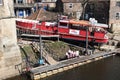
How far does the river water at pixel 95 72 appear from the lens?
25.7 m

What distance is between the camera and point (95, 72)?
27.0 meters

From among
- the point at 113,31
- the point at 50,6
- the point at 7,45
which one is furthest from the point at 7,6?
the point at 50,6

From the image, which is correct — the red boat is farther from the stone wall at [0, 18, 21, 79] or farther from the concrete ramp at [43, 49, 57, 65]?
the stone wall at [0, 18, 21, 79]

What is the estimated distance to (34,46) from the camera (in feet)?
98.3

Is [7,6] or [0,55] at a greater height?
[7,6]

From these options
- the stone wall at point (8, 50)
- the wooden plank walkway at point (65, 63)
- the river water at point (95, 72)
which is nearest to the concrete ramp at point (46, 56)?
the wooden plank walkway at point (65, 63)

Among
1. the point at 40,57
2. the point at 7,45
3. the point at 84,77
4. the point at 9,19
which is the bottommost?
the point at 84,77

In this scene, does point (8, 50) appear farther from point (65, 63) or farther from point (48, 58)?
point (65, 63)

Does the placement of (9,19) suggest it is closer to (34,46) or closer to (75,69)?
(34,46)

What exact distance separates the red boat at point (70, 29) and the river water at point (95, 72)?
3.95 m

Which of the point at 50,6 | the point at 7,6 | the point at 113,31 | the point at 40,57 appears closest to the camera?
the point at 7,6

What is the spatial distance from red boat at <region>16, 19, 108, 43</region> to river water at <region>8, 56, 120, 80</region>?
395 cm

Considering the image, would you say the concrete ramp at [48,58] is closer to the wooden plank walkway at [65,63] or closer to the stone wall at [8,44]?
→ the wooden plank walkway at [65,63]

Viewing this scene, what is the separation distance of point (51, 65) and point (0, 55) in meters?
5.73
